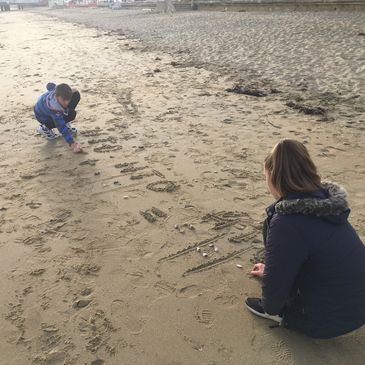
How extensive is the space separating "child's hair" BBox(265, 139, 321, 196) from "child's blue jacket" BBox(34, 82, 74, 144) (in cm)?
357

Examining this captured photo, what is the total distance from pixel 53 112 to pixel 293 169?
390 cm

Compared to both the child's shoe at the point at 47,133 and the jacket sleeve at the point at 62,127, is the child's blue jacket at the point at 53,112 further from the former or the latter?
the child's shoe at the point at 47,133

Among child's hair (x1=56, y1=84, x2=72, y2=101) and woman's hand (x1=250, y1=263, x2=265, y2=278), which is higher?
child's hair (x1=56, y1=84, x2=72, y2=101)

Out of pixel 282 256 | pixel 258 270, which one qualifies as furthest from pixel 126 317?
pixel 282 256

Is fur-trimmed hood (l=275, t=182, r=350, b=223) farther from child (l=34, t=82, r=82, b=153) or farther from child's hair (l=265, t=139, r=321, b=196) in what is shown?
child (l=34, t=82, r=82, b=153)

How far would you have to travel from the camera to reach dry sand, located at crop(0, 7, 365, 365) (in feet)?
7.98

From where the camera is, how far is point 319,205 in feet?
6.61

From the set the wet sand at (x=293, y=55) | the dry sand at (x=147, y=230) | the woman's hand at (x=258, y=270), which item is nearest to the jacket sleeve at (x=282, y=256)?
the dry sand at (x=147, y=230)

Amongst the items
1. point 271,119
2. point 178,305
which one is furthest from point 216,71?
point 178,305

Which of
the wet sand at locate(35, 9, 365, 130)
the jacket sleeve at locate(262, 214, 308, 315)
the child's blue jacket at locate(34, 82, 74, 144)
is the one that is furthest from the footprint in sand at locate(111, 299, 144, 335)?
the wet sand at locate(35, 9, 365, 130)

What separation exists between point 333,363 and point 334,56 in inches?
356

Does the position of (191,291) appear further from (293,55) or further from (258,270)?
(293,55)

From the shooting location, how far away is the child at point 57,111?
5.00 meters

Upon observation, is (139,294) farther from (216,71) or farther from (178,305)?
(216,71)
